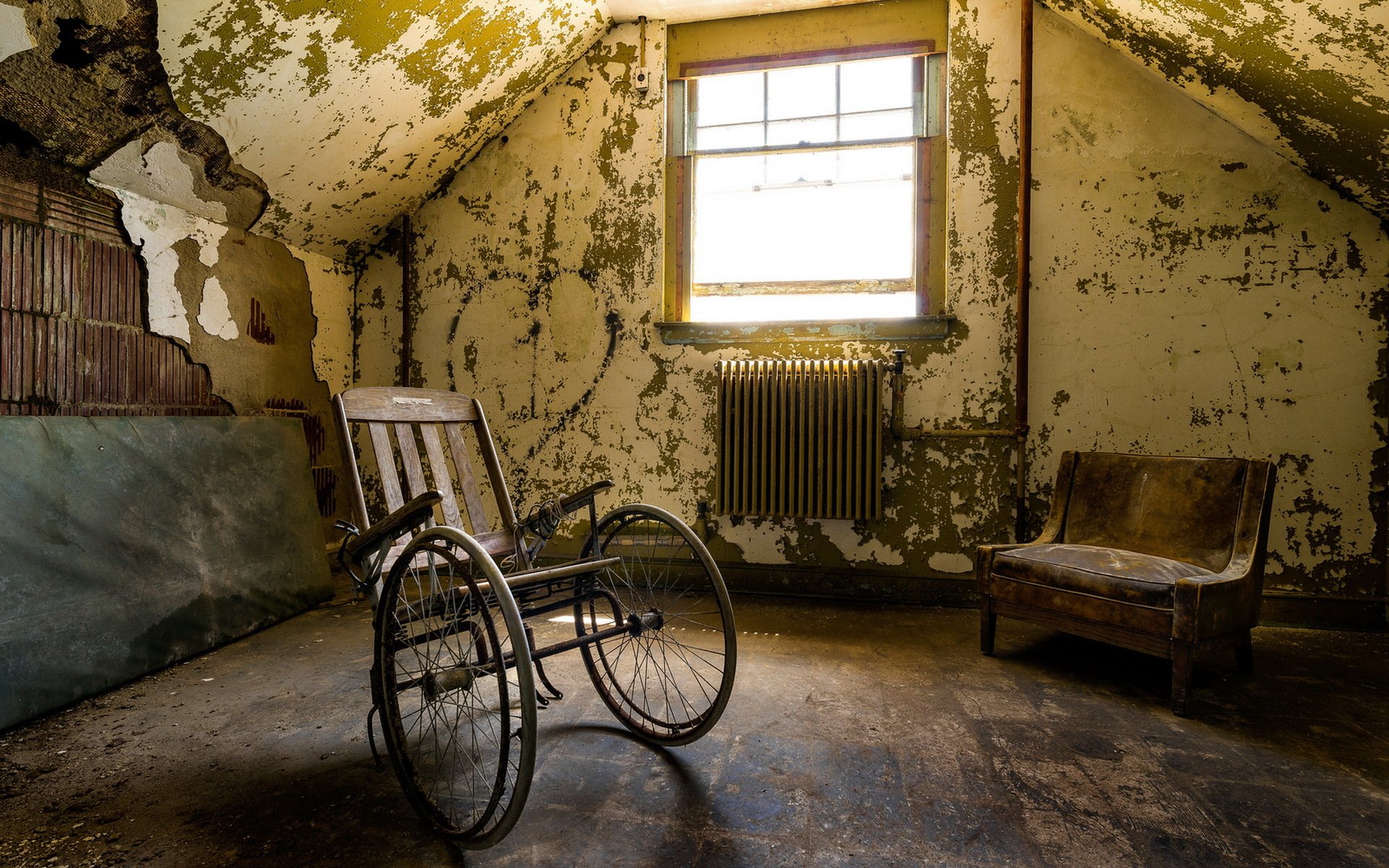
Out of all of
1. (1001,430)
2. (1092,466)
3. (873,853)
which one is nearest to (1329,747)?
(1092,466)

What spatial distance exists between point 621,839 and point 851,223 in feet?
10.3

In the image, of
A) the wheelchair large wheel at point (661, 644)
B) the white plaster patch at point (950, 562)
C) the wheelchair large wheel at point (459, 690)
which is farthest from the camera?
the white plaster patch at point (950, 562)

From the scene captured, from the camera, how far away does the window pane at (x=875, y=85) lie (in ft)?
11.9

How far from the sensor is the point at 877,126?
143 inches

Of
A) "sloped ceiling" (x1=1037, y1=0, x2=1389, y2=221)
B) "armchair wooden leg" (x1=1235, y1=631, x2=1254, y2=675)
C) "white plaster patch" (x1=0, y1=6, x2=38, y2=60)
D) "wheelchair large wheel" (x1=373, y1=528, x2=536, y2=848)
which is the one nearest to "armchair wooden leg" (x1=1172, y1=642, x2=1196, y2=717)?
"armchair wooden leg" (x1=1235, y1=631, x2=1254, y2=675)

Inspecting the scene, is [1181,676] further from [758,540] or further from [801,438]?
[758,540]

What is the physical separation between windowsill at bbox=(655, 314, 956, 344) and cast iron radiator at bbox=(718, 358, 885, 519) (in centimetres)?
18

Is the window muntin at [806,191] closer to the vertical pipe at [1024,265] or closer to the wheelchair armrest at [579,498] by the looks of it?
the vertical pipe at [1024,265]

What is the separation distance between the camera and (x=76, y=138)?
2.53 metres

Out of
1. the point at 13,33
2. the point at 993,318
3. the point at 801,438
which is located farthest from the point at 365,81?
the point at 993,318

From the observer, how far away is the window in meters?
3.61

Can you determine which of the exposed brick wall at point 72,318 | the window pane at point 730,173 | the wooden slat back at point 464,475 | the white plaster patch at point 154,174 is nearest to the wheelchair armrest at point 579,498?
the wooden slat back at point 464,475

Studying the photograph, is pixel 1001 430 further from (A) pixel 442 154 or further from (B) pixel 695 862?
(A) pixel 442 154

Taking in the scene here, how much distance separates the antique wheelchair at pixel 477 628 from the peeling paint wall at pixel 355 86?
159 cm
